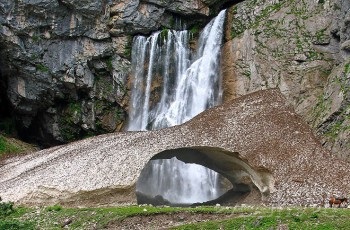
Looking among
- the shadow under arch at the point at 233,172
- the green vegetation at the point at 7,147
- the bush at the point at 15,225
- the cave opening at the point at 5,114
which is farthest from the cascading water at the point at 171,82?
the bush at the point at 15,225

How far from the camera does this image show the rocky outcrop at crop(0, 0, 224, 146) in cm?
3834

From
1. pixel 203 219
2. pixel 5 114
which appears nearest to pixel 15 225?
pixel 203 219

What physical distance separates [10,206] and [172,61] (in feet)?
66.5

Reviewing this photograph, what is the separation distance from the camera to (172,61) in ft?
127

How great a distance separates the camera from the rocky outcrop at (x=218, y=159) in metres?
22.1

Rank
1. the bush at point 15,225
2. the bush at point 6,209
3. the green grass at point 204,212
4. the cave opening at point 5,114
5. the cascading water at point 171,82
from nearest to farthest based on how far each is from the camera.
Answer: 1. the green grass at point 204,212
2. the bush at point 15,225
3. the bush at point 6,209
4. the cascading water at point 171,82
5. the cave opening at point 5,114

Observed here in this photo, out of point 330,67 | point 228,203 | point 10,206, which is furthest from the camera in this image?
point 330,67

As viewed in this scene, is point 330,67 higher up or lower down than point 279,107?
higher up

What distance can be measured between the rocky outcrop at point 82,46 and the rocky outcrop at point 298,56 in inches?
197

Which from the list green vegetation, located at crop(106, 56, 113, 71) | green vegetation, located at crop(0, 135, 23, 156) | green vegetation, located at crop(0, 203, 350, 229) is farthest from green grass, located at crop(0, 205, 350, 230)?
green vegetation, located at crop(106, 56, 113, 71)

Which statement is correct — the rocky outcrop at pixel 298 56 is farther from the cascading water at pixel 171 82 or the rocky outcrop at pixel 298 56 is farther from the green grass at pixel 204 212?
the green grass at pixel 204 212

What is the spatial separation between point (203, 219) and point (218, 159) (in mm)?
8585

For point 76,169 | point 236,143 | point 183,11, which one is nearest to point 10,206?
point 76,169

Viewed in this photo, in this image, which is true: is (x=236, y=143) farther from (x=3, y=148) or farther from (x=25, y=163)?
(x=3, y=148)
